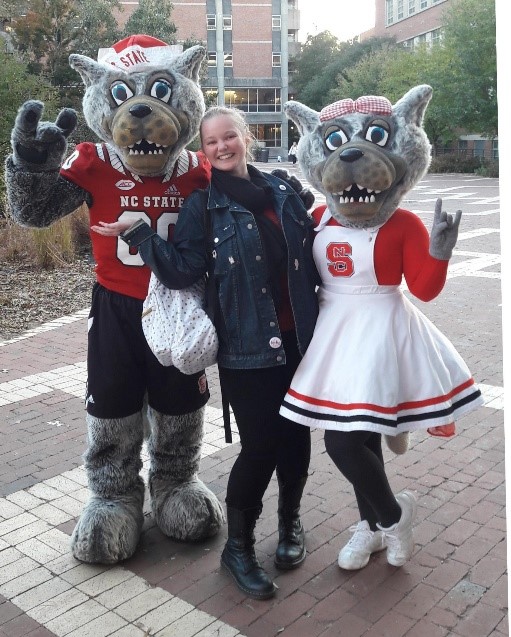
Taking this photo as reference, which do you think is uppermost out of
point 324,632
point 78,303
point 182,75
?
point 182,75

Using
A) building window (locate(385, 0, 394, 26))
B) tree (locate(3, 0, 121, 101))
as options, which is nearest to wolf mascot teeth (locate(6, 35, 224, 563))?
tree (locate(3, 0, 121, 101))

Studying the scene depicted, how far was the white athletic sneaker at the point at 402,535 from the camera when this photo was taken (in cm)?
310

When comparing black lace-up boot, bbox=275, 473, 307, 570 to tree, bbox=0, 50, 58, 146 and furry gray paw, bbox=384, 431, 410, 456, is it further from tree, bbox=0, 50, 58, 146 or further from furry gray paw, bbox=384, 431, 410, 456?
tree, bbox=0, 50, 58, 146

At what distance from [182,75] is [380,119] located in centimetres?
104

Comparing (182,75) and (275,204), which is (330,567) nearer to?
(275,204)

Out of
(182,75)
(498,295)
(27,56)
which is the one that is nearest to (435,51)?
(27,56)

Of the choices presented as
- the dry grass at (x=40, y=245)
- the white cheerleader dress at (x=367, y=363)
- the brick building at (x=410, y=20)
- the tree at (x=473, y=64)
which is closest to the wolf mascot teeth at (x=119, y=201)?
the white cheerleader dress at (x=367, y=363)

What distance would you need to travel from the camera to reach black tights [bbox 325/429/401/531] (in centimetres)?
288

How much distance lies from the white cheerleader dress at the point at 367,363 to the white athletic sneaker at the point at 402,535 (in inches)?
17.7

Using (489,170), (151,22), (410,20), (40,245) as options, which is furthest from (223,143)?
(410,20)

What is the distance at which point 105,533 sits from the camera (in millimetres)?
3260

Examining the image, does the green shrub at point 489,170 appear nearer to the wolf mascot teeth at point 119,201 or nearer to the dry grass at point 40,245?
the dry grass at point 40,245

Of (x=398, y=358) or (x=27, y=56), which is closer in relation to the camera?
(x=398, y=358)

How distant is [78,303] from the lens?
29.0ft
